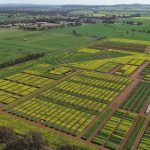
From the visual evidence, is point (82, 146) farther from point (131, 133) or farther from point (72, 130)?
point (131, 133)

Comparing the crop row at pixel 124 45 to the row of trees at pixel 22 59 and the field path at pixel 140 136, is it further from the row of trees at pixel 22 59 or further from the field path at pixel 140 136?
the field path at pixel 140 136

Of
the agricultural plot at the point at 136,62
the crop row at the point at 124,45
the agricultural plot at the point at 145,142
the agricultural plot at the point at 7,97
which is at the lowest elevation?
the agricultural plot at the point at 145,142

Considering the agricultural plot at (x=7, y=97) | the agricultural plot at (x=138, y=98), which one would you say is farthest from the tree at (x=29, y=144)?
the agricultural plot at (x=138, y=98)

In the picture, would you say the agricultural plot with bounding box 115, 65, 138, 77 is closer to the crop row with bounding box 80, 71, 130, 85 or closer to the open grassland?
the crop row with bounding box 80, 71, 130, 85

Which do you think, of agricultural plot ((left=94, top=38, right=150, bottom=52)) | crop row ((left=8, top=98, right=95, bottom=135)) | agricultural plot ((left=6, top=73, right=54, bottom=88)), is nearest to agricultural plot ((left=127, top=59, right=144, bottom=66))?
agricultural plot ((left=94, top=38, right=150, bottom=52))

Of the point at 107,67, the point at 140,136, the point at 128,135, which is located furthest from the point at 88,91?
the point at 107,67

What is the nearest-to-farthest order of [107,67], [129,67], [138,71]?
[138,71] → [107,67] → [129,67]

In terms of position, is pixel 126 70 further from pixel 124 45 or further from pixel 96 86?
pixel 124 45
